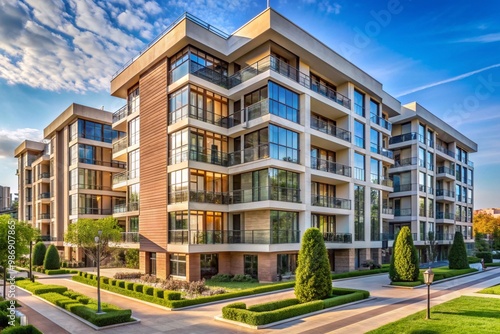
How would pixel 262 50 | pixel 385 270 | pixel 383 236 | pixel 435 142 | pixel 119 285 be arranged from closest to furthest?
pixel 119 285
pixel 262 50
pixel 385 270
pixel 383 236
pixel 435 142

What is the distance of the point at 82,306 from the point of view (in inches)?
627

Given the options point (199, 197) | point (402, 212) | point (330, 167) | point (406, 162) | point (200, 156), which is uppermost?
point (406, 162)

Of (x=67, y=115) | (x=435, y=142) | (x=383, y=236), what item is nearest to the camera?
(x=383, y=236)

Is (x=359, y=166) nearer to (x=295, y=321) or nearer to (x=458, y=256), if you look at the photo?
(x=458, y=256)

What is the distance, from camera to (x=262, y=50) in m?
26.1

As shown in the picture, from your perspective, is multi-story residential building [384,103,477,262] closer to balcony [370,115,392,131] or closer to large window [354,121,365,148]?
balcony [370,115,392,131]

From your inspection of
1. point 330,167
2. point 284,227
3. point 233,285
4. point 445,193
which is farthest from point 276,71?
point 445,193

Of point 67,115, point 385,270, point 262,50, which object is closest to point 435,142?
point 385,270

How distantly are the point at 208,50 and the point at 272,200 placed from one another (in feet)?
38.3

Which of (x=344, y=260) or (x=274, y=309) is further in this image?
(x=344, y=260)

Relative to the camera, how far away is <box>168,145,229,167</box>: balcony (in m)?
25.0

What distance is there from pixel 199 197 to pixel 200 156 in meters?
2.86

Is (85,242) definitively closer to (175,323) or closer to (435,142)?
(175,323)

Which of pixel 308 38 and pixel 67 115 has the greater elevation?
pixel 308 38
